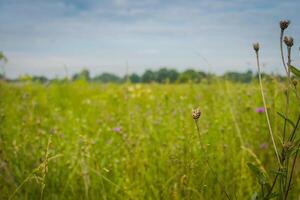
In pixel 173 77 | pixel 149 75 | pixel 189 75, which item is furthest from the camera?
pixel 173 77

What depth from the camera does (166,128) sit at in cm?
312

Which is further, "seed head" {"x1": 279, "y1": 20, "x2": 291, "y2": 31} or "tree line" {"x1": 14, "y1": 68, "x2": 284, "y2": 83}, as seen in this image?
"tree line" {"x1": 14, "y1": 68, "x2": 284, "y2": 83}

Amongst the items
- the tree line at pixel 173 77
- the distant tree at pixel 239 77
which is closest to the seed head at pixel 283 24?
the tree line at pixel 173 77

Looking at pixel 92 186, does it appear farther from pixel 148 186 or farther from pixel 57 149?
pixel 57 149

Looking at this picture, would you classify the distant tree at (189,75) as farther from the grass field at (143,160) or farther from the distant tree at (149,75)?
the grass field at (143,160)

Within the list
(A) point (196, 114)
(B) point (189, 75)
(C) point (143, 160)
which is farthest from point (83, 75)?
(A) point (196, 114)

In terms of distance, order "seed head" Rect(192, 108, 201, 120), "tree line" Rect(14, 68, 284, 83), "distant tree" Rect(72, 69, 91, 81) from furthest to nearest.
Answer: "distant tree" Rect(72, 69, 91, 81) < "tree line" Rect(14, 68, 284, 83) < "seed head" Rect(192, 108, 201, 120)

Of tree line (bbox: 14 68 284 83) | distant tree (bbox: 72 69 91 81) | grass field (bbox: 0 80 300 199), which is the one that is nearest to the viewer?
grass field (bbox: 0 80 300 199)

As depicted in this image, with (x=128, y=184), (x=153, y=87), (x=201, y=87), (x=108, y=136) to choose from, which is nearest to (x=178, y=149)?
(x=128, y=184)

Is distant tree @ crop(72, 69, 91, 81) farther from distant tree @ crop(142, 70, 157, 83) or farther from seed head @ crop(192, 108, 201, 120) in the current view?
seed head @ crop(192, 108, 201, 120)

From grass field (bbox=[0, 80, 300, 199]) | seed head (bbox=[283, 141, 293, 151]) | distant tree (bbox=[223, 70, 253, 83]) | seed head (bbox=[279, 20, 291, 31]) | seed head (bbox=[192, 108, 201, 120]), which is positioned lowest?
grass field (bbox=[0, 80, 300, 199])

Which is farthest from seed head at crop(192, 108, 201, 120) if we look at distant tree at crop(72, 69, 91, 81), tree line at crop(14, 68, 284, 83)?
distant tree at crop(72, 69, 91, 81)

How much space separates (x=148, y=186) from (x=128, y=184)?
17cm

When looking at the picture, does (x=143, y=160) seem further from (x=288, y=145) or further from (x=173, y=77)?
(x=173, y=77)
